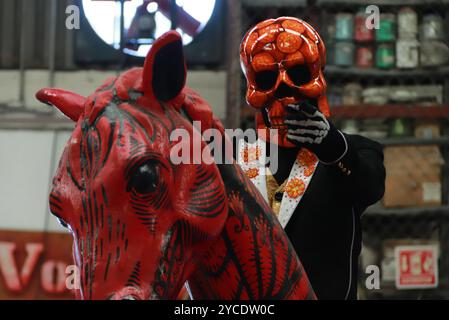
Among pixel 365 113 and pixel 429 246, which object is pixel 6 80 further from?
pixel 429 246

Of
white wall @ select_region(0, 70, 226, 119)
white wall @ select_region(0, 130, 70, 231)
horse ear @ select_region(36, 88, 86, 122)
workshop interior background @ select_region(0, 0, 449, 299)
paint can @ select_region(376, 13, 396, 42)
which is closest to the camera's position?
horse ear @ select_region(36, 88, 86, 122)

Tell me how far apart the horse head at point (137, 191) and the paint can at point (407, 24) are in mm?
2737

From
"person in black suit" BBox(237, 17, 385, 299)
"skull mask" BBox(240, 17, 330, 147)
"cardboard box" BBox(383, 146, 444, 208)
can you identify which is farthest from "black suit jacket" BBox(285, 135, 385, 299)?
"cardboard box" BBox(383, 146, 444, 208)

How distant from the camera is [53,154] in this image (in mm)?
3674

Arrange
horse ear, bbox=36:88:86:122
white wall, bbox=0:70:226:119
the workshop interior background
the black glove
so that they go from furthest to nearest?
white wall, bbox=0:70:226:119
the workshop interior background
the black glove
horse ear, bbox=36:88:86:122

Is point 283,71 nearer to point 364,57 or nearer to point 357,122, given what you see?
point 357,122

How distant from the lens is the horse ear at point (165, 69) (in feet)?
2.37

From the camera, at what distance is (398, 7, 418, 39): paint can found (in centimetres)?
334

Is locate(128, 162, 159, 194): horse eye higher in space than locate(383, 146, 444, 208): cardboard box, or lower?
higher

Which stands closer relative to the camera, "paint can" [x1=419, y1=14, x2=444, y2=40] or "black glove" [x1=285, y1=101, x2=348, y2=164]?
"black glove" [x1=285, y1=101, x2=348, y2=164]

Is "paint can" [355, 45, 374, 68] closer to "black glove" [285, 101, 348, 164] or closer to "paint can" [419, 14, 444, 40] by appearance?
"paint can" [419, 14, 444, 40]

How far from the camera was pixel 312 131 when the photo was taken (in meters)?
0.98

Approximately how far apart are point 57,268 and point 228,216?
2895mm
